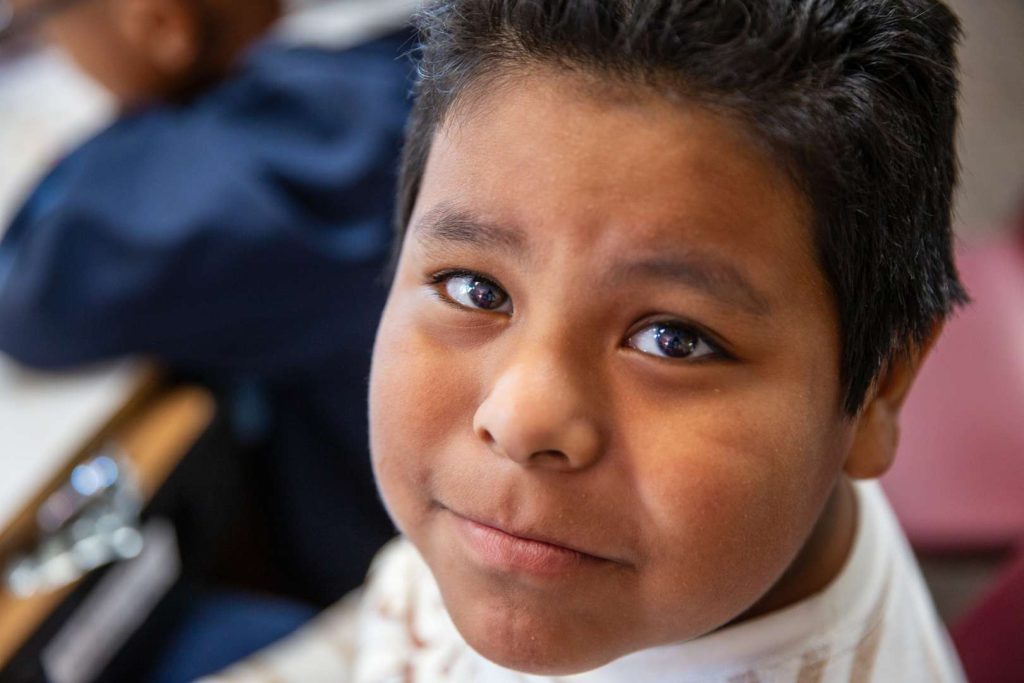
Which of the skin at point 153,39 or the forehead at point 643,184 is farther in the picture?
the skin at point 153,39

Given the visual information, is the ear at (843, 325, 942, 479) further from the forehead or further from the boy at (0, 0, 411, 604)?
the boy at (0, 0, 411, 604)

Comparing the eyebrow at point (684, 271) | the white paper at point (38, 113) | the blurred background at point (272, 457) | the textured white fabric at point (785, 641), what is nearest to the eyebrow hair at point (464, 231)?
the eyebrow at point (684, 271)

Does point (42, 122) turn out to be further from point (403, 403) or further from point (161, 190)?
point (403, 403)

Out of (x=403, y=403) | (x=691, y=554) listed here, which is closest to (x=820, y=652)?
(x=691, y=554)

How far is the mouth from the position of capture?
448mm

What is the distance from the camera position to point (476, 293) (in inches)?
18.6

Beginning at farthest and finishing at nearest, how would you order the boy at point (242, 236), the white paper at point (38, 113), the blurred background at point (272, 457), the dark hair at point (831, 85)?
the white paper at point (38, 113)
the boy at point (242, 236)
the blurred background at point (272, 457)
the dark hair at point (831, 85)

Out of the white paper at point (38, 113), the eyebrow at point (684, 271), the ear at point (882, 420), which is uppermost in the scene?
the eyebrow at point (684, 271)

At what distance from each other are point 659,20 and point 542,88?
53mm

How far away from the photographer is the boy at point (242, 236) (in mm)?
1047

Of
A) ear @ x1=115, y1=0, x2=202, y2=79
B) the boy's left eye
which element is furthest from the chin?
ear @ x1=115, y1=0, x2=202, y2=79

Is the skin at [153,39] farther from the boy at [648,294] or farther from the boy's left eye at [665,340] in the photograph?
the boy's left eye at [665,340]

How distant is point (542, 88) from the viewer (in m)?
0.43

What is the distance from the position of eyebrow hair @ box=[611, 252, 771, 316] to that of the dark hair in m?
0.04
